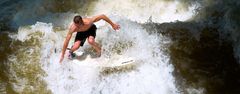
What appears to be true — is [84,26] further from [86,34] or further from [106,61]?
[106,61]

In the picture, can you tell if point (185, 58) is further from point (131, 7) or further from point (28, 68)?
point (28, 68)

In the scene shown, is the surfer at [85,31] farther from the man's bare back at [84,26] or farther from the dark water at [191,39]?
the dark water at [191,39]

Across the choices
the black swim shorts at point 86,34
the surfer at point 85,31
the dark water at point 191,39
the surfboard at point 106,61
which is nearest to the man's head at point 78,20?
the surfer at point 85,31

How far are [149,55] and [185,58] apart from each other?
85cm

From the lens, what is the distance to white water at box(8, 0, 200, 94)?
9.42m

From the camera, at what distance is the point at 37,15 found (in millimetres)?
11984

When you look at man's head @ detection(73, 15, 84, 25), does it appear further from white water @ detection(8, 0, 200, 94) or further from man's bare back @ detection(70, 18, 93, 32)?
white water @ detection(8, 0, 200, 94)

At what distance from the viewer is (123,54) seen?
10180mm

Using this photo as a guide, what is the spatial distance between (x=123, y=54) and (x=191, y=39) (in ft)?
5.68

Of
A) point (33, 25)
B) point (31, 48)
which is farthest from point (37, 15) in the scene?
point (31, 48)

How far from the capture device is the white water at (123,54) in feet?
30.9

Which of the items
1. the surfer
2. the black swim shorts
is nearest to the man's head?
the surfer

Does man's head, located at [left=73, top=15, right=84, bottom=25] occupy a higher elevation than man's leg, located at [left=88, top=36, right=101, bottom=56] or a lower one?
higher

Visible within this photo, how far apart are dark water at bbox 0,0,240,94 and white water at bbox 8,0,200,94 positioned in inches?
9.5
